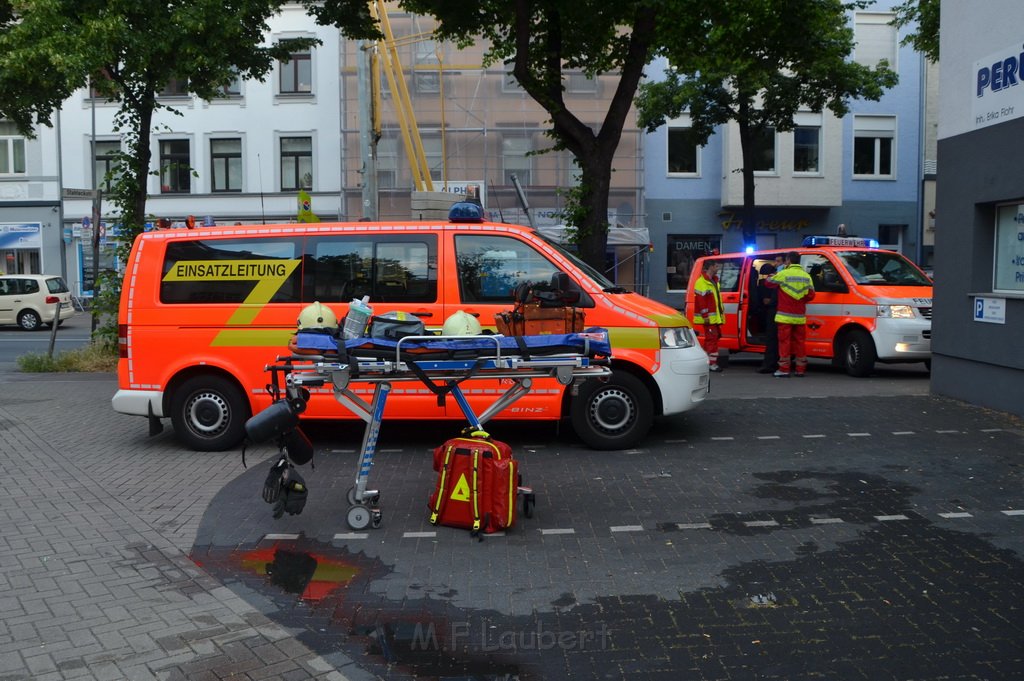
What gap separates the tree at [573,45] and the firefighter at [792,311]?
8.87 ft

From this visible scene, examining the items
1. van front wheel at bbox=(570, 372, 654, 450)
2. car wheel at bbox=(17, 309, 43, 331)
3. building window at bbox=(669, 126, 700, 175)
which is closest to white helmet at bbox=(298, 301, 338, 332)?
van front wheel at bbox=(570, 372, 654, 450)

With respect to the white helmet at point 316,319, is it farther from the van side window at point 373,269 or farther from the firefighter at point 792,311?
the firefighter at point 792,311

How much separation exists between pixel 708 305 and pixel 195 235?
8293 mm

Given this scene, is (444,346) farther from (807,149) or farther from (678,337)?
(807,149)

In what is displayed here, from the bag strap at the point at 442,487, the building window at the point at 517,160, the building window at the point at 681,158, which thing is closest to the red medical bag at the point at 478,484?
the bag strap at the point at 442,487

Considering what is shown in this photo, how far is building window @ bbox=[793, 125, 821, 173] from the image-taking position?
1262 inches

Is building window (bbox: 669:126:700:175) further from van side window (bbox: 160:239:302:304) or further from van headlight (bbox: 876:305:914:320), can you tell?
van side window (bbox: 160:239:302:304)

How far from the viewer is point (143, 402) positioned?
8.92 meters

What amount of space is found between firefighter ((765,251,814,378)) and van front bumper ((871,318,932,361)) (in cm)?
119

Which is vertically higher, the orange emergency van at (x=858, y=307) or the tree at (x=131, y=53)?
the tree at (x=131, y=53)

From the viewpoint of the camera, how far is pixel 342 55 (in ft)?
106

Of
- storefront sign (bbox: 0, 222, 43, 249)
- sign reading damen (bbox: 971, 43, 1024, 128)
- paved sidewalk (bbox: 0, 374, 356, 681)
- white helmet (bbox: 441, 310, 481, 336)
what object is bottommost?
paved sidewalk (bbox: 0, 374, 356, 681)

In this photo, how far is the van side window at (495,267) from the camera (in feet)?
28.3

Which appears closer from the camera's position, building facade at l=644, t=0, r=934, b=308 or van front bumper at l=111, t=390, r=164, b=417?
van front bumper at l=111, t=390, r=164, b=417
